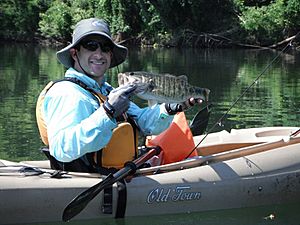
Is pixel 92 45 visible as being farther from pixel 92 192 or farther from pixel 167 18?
pixel 167 18

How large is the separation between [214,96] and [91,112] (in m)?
9.06

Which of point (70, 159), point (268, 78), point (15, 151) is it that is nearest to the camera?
point (70, 159)

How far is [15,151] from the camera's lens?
775 centimetres

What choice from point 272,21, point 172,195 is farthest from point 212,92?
point 272,21

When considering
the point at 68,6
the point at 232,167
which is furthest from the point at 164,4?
the point at 232,167

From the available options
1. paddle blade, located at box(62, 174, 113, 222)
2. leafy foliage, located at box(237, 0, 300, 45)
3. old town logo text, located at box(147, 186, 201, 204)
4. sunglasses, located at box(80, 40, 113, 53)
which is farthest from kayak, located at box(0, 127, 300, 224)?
leafy foliage, located at box(237, 0, 300, 45)

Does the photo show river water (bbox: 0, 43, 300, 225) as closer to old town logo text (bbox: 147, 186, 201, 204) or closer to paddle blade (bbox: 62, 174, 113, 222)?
old town logo text (bbox: 147, 186, 201, 204)

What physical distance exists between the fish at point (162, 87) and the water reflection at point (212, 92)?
119 inches

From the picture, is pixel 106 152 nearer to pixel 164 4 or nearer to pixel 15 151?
pixel 15 151

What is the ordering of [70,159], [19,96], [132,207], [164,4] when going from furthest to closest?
1. [164,4]
2. [19,96]
3. [132,207]
4. [70,159]

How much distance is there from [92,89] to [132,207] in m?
0.97

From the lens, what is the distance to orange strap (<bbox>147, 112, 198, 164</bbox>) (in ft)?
17.0

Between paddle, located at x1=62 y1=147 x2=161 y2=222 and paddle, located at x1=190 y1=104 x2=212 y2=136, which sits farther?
paddle, located at x1=190 y1=104 x2=212 y2=136

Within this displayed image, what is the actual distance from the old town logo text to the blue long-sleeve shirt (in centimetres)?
79
